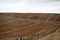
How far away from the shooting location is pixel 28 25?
80 cm

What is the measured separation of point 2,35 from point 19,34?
103mm

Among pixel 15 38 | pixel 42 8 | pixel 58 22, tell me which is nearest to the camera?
pixel 15 38

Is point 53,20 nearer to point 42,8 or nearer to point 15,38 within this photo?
point 42,8

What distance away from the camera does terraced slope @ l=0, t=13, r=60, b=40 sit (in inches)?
28.7

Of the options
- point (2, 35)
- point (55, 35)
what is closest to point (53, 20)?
point (55, 35)

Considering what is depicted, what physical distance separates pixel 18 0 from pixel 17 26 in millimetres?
279

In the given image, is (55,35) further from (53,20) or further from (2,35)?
(2,35)

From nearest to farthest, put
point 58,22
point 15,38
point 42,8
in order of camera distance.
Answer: point 15,38 < point 58,22 < point 42,8

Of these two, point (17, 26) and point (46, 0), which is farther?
point (46, 0)

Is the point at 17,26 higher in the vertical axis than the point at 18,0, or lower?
lower

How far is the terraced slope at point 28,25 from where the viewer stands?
730 mm

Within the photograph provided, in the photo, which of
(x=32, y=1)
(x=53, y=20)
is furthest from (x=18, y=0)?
(x=53, y=20)

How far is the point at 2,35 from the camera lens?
2.37ft

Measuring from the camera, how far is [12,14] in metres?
0.90
